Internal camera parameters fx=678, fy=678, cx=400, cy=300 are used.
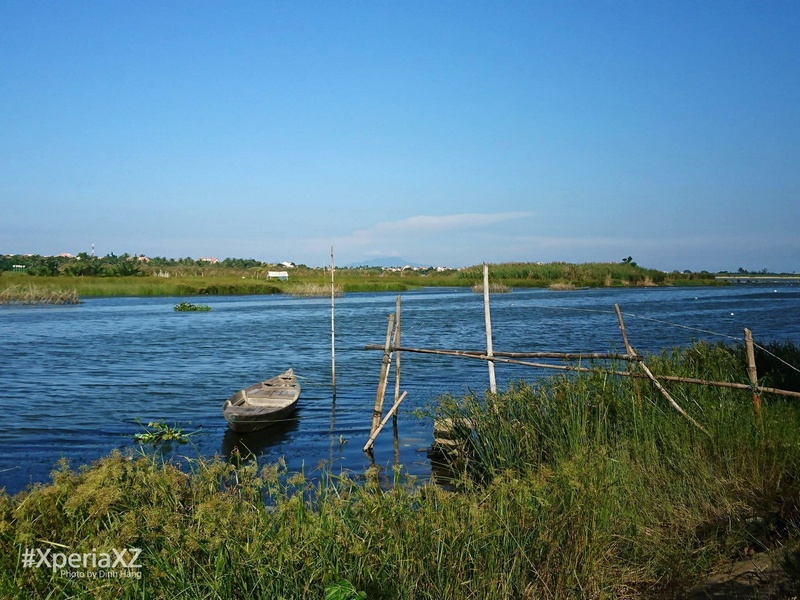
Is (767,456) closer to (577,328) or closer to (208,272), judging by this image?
(577,328)

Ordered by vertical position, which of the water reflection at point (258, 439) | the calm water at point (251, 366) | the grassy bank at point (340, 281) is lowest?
the water reflection at point (258, 439)

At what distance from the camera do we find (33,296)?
56.8 metres

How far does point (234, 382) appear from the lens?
21.4 meters

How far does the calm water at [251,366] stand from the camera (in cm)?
1365

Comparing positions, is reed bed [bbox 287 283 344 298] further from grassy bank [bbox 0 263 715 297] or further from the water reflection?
the water reflection

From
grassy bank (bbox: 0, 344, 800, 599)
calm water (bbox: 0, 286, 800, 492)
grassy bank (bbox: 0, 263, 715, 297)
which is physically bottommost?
calm water (bbox: 0, 286, 800, 492)

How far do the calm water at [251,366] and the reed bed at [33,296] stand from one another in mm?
8490

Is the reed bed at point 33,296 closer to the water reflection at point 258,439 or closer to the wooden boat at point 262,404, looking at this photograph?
the wooden boat at point 262,404

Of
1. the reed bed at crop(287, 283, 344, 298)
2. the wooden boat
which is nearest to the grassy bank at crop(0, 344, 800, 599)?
the wooden boat

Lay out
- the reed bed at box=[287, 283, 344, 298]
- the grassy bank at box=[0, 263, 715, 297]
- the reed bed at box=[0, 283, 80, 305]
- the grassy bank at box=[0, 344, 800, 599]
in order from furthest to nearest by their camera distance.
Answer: the reed bed at box=[287, 283, 344, 298] → the grassy bank at box=[0, 263, 715, 297] → the reed bed at box=[0, 283, 80, 305] → the grassy bank at box=[0, 344, 800, 599]

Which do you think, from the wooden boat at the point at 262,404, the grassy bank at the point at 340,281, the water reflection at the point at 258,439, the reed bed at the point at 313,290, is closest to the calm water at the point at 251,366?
the water reflection at the point at 258,439

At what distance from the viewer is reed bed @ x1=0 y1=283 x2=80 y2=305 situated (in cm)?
5647

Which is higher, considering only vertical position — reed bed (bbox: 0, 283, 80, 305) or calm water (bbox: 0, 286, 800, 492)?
reed bed (bbox: 0, 283, 80, 305)

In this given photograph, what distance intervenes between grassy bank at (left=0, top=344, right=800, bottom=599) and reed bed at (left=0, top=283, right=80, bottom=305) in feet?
190
